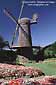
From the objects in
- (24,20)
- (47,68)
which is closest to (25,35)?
(24,20)

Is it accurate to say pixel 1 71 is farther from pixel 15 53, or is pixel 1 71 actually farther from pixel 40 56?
pixel 40 56

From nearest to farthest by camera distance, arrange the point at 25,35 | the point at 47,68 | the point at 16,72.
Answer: the point at 16,72
the point at 47,68
the point at 25,35

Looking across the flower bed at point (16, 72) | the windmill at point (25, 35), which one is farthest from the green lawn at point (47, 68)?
the windmill at point (25, 35)

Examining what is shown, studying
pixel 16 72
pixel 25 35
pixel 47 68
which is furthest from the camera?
pixel 25 35

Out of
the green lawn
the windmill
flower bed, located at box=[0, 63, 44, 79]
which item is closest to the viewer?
flower bed, located at box=[0, 63, 44, 79]

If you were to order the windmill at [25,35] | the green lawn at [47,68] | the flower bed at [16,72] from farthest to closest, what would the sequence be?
the windmill at [25,35]
the green lawn at [47,68]
the flower bed at [16,72]

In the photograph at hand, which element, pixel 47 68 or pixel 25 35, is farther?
pixel 25 35

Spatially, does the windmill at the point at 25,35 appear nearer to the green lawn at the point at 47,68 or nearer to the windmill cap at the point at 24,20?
the windmill cap at the point at 24,20

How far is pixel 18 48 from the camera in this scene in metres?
51.6

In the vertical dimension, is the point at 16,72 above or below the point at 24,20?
above

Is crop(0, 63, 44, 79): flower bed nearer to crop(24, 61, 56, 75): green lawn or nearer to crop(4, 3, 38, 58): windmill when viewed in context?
crop(24, 61, 56, 75): green lawn

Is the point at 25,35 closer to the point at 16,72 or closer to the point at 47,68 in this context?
the point at 47,68

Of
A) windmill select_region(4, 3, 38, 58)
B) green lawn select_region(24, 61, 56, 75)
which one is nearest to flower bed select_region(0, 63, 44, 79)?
green lawn select_region(24, 61, 56, 75)

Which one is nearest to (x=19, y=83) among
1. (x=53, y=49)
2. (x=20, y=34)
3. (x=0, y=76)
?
(x=0, y=76)
